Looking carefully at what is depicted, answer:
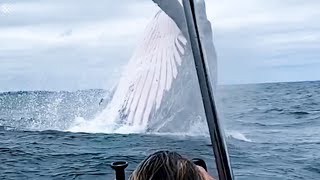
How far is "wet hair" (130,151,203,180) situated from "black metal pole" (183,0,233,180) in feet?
1.06

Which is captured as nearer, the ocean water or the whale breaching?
the ocean water

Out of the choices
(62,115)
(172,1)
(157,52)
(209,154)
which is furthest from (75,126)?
(172,1)

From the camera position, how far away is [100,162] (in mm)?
9898

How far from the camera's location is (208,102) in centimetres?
158

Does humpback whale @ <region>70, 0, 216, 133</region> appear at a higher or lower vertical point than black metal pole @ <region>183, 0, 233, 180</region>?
lower

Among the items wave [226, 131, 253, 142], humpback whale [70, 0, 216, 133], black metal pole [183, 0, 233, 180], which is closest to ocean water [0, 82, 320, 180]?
wave [226, 131, 253, 142]

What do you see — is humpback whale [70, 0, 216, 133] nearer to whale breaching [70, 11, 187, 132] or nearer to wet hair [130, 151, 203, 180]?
whale breaching [70, 11, 187, 132]

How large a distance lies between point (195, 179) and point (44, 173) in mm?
8045

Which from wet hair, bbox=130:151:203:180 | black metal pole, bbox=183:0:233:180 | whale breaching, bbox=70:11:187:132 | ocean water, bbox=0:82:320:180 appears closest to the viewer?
wet hair, bbox=130:151:203:180

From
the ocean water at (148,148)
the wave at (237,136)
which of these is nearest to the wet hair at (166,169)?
the ocean water at (148,148)

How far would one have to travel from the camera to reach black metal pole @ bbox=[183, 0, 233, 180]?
1566 mm

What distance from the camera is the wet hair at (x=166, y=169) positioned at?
47.4 inches

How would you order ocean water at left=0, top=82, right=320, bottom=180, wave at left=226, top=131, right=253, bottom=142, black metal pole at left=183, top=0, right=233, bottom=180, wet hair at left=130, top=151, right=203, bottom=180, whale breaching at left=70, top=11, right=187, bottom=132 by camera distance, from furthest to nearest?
whale breaching at left=70, top=11, right=187, bottom=132, wave at left=226, top=131, right=253, bottom=142, ocean water at left=0, top=82, right=320, bottom=180, black metal pole at left=183, top=0, right=233, bottom=180, wet hair at left=130, top=151, right=203, bottom=180

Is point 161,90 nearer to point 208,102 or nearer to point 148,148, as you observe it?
point 148,148
